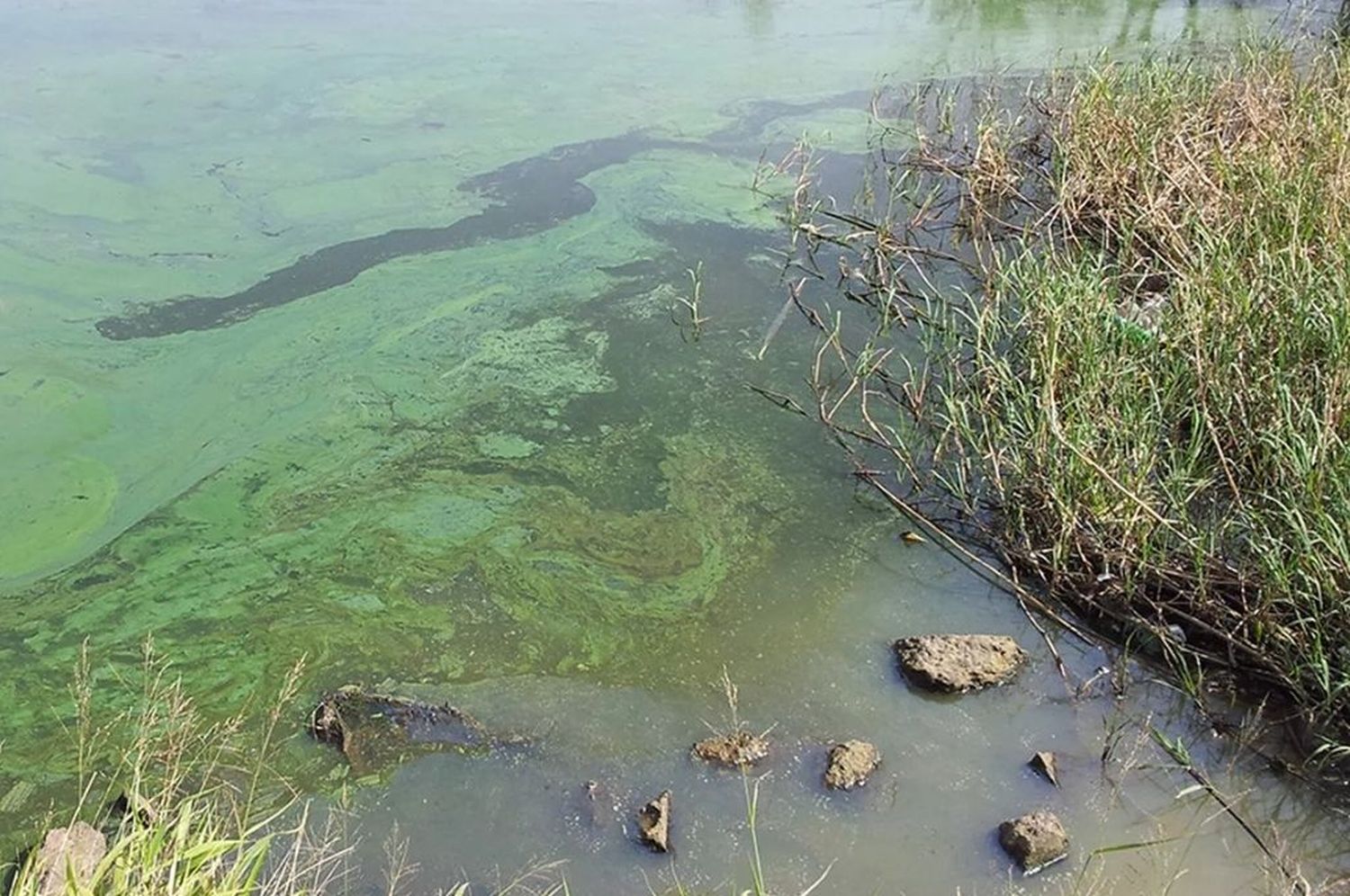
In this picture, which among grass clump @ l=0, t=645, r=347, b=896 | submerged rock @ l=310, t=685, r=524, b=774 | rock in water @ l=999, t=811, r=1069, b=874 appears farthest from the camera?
submerged rock @ l=310, t=685, r=524, b=774

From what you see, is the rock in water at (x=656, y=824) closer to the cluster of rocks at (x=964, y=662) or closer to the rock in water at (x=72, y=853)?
the cluster of rocks at (x=964, y=662)

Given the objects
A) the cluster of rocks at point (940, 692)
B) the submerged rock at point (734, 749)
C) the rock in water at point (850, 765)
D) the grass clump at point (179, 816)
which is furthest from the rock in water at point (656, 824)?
the grass clump at point (179, 816)

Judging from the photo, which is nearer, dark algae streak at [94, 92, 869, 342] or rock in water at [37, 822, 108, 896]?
rock in water at [37, 822, 108, 896]

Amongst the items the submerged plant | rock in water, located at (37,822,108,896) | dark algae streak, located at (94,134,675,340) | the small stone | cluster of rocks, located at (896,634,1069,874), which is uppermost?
dark algae streak, located at (94,134,675,340)

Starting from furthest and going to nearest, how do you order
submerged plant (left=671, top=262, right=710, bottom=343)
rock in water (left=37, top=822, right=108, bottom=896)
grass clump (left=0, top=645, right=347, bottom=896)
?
submerged plant (left=671, top=262, right=710, bottom=343), rock in water (left=37, top=822, right=108, bottom=896), grass clump (left=0, top=645, right=347, bottom=896)

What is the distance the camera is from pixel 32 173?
3.91 meters

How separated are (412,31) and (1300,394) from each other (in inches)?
180

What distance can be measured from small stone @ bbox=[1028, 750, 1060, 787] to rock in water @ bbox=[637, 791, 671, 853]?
2.00 feet

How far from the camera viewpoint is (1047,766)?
1.78 m

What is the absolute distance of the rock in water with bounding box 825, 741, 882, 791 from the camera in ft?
5.84

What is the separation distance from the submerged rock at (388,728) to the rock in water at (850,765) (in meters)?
0.53

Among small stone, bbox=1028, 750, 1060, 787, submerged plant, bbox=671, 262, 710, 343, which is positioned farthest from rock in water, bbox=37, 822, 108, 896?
submerged plant, bbox=671, 262, 710, 343

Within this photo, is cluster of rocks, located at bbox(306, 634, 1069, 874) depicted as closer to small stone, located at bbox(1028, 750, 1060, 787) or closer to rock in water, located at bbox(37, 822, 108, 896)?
small stone, located at bbox(1028, 750, 1060, 787)

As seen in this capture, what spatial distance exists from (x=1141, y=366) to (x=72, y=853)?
7.16 ft
